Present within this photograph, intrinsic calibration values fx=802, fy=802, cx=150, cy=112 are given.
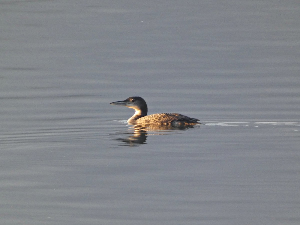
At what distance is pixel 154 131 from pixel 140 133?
0.30 meters

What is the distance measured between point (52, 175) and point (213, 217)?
276cm

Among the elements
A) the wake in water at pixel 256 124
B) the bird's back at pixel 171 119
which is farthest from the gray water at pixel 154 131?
the bird's back at pixel 171 119

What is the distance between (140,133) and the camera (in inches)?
544

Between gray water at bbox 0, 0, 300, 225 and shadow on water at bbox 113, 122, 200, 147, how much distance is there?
0.05 m

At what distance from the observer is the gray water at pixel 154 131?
347 inches

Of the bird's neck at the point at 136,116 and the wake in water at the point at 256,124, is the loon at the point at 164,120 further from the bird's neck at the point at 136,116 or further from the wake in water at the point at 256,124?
the wake in water at the point at 256,124

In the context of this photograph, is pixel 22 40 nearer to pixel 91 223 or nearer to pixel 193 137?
Result: pixel 193 137

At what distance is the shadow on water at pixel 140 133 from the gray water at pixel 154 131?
49 millimetres

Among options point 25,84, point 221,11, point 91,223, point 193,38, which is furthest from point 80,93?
point 221,11

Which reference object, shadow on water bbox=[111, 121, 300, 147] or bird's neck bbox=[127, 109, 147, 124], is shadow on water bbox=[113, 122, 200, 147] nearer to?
shadow on water bbox=[111, 121, 300, 147]

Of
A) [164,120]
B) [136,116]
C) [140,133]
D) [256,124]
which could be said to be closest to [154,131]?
[140,133]

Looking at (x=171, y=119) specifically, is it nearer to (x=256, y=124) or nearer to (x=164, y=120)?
(x=164, y=120)

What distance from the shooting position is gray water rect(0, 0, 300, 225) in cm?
881

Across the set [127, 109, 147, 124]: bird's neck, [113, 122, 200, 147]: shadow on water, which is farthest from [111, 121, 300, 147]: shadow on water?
[127, 109, 147, 124]: bird's neck
